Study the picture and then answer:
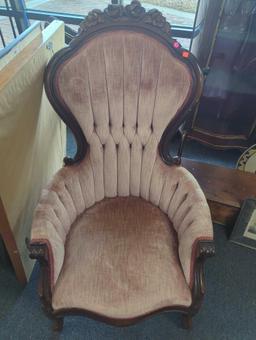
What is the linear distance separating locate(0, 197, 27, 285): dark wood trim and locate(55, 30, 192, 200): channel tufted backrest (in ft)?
1.27

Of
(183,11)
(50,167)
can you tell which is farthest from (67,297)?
(183,11)

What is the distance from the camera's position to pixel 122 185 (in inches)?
47.1

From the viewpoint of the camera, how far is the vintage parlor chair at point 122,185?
35.2 inches

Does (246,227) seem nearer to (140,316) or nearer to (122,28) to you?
(140,316)

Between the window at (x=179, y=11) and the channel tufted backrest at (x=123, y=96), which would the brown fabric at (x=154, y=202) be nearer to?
the channel tufted backrest at (x=123, y=96)

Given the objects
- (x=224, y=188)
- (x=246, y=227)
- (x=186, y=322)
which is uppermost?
(x=224, y=188)

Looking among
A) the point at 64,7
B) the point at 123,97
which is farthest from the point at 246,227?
the point at 64,7

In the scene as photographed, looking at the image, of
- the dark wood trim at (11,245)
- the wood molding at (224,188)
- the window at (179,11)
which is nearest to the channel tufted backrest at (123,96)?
the dark wood trim at (11,245)

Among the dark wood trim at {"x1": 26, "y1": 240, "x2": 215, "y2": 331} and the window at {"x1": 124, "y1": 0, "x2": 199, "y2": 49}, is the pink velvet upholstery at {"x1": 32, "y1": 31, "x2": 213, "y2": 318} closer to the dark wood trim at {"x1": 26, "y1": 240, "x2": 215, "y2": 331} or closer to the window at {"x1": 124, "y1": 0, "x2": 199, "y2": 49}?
the dark wood trim at {"x1": 26, "y1": 240, "x2": 215, "y2": 331}

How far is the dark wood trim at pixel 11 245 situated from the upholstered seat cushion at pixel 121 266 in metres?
0.24

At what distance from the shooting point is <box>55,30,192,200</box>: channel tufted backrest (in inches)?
37.8

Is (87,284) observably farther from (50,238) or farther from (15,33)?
(15,33)

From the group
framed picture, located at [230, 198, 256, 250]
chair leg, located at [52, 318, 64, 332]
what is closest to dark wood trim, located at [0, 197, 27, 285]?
chair leg, located at [52, 318, 64, 332]

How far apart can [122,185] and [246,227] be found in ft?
2.37
